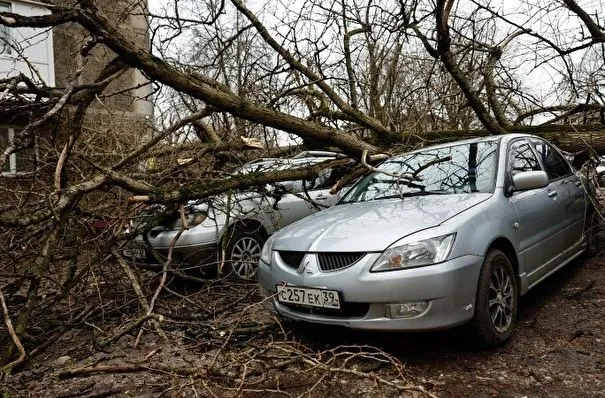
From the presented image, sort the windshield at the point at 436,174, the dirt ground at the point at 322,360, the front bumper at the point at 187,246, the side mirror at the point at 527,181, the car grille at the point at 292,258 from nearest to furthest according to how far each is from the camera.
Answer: the dirt ground at the point at 322,360 < the car grille at the point at 292,258 < the side mirror at the point at 527,181 < the windshield at the point at 436,174 < the front bumper at the point at 187,246

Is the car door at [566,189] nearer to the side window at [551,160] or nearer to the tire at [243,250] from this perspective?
the side window at [551,160]

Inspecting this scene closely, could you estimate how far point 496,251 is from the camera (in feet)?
10.4

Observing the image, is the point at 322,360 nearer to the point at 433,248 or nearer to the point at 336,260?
the point at 336,260

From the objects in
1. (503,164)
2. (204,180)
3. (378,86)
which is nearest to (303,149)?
(204,180)

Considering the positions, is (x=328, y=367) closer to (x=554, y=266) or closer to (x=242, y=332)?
(x=242, y=332)

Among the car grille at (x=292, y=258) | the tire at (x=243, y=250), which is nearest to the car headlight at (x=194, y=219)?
the tire at (x=243, y=250)

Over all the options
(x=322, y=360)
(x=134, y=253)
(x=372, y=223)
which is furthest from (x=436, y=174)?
(x=134, y=253)

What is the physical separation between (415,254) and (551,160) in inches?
108

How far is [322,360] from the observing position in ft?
10.9

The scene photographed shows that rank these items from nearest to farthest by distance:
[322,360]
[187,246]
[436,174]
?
[322,360] < [436,174] < [187,246]

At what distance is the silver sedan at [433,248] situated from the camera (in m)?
2.82

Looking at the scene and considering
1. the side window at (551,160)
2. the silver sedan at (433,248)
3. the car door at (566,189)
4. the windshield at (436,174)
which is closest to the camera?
the silver sedan at (433,248)

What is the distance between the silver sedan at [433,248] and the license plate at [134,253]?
1973mm

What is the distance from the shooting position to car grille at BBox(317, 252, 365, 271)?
2965 mm
